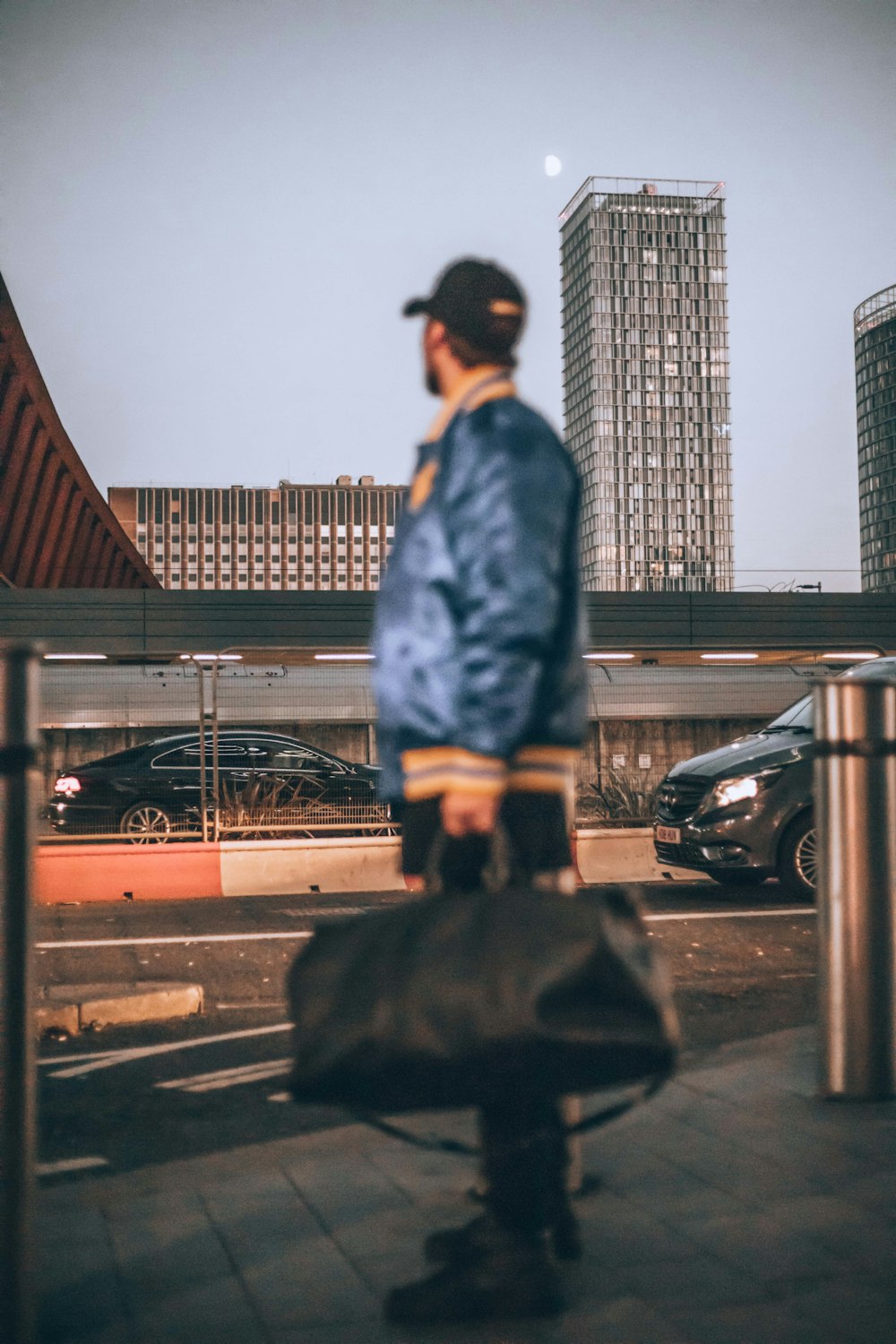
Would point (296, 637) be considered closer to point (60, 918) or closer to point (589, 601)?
point (589, 601)

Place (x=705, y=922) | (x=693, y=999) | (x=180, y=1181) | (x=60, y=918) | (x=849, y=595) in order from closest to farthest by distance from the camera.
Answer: (x=180, y=1181)
(x=693, y=999)
(x=705, y=922)
(x=60, y=918)
(x=849, y=595)

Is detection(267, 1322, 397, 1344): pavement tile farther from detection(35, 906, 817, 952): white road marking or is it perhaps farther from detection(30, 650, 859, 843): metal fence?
detection(30, 650, 859, 843): metal fence

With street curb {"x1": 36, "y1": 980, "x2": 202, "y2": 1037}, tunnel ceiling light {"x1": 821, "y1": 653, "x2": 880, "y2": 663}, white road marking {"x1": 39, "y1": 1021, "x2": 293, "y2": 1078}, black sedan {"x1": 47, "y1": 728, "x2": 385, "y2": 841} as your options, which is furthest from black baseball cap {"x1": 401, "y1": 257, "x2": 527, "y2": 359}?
tunnel ceiling light {"x1": 821, "y1": 653, "x2": 880, "y2": 663}

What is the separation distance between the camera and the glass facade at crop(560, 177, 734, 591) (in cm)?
15838

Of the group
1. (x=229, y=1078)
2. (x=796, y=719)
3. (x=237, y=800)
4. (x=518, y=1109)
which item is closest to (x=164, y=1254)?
(x=518, y=1109)

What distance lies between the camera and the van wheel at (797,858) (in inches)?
375

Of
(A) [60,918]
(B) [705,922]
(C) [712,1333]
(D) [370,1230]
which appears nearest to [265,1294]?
(D) [370,1230]

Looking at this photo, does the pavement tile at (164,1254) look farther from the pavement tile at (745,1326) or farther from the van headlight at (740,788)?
the van headlight at (740,788)

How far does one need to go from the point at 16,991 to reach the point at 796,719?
8.91 metres

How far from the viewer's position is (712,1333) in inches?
89.9

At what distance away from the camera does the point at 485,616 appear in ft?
7.82

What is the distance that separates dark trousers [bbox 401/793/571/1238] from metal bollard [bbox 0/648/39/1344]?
734mm

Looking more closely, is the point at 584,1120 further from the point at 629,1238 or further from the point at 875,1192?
the point at 875,1192

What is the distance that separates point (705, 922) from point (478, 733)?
21.6 ft
